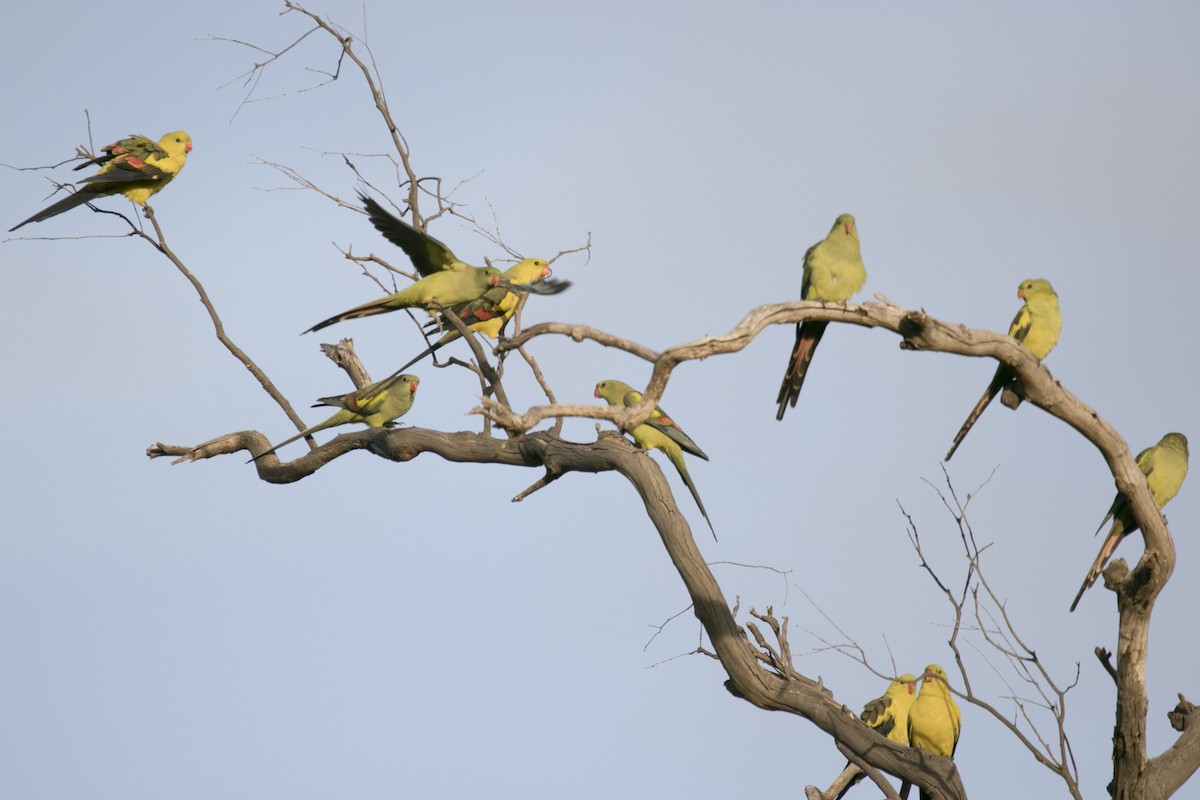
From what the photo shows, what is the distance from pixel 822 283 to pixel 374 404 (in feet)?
8.65

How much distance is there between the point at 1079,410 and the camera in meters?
4.75

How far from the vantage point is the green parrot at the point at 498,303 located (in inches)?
230

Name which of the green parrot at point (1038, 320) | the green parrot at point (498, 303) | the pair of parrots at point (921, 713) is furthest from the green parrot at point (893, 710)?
the green parrot at point (498, 303)

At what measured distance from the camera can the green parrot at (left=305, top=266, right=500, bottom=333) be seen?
5812mm

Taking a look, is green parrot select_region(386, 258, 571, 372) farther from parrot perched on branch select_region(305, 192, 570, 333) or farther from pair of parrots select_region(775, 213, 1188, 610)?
pair of parrots select_region(775, 213, 1188, 610)

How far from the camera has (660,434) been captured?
6.88 meters

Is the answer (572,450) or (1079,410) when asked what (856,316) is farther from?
(572,450)

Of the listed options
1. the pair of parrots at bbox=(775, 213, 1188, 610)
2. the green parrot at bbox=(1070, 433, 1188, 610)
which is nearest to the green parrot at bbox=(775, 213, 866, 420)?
the pair of parrots at bbox=(775, 213, 1188, 610)

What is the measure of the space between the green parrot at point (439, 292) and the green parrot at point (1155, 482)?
3277 millimetres

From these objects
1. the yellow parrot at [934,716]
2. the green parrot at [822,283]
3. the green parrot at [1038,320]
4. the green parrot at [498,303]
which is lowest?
the yellow parrot at [934,716]

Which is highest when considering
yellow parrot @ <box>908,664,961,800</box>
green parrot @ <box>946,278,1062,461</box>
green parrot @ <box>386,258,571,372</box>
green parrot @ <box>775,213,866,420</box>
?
green parrot @ <box>386,258,571,372</box>

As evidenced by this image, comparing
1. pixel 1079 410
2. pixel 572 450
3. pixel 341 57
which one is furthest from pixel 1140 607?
pixel 341 57

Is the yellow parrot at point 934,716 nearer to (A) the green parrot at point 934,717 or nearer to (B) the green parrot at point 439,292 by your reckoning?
(A) the green parrot at point 934,717

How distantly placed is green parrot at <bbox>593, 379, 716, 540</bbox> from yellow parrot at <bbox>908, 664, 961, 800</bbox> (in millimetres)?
1498
